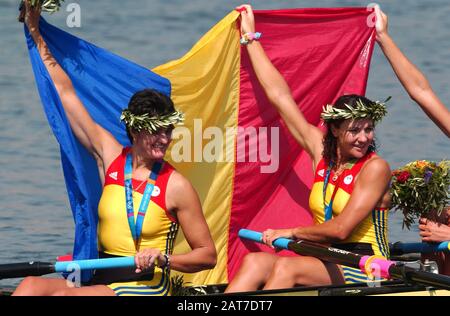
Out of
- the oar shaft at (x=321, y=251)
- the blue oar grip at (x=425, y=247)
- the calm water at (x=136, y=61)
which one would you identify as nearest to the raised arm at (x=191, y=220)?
the oar shaft at (x=321, y=251)

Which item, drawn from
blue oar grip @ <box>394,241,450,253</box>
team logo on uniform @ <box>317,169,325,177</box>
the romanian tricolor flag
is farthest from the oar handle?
team logo on uniform @ <box>317,169,325,177</box>

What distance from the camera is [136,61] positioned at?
56.5ft

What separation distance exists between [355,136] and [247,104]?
1273 mm

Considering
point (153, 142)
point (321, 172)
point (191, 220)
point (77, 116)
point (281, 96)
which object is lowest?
point (191, 220)

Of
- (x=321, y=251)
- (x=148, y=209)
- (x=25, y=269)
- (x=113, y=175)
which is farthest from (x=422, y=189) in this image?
(x=25, y=269)

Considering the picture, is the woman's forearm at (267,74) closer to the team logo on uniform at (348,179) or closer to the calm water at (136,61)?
the team logo on uniform at (348,179)

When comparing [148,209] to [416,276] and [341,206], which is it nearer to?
[341,206]

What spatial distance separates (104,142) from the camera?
344 inches

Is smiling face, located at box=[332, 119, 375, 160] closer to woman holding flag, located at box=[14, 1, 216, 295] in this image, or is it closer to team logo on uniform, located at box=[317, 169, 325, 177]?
team logo on uniform, located at box=[317, 169, 325, 177]

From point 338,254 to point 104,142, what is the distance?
1.69 m

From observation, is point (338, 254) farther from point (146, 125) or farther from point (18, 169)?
point (18, 169)

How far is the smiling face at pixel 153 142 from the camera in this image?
8.32m

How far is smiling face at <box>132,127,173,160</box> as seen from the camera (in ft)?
27.3
